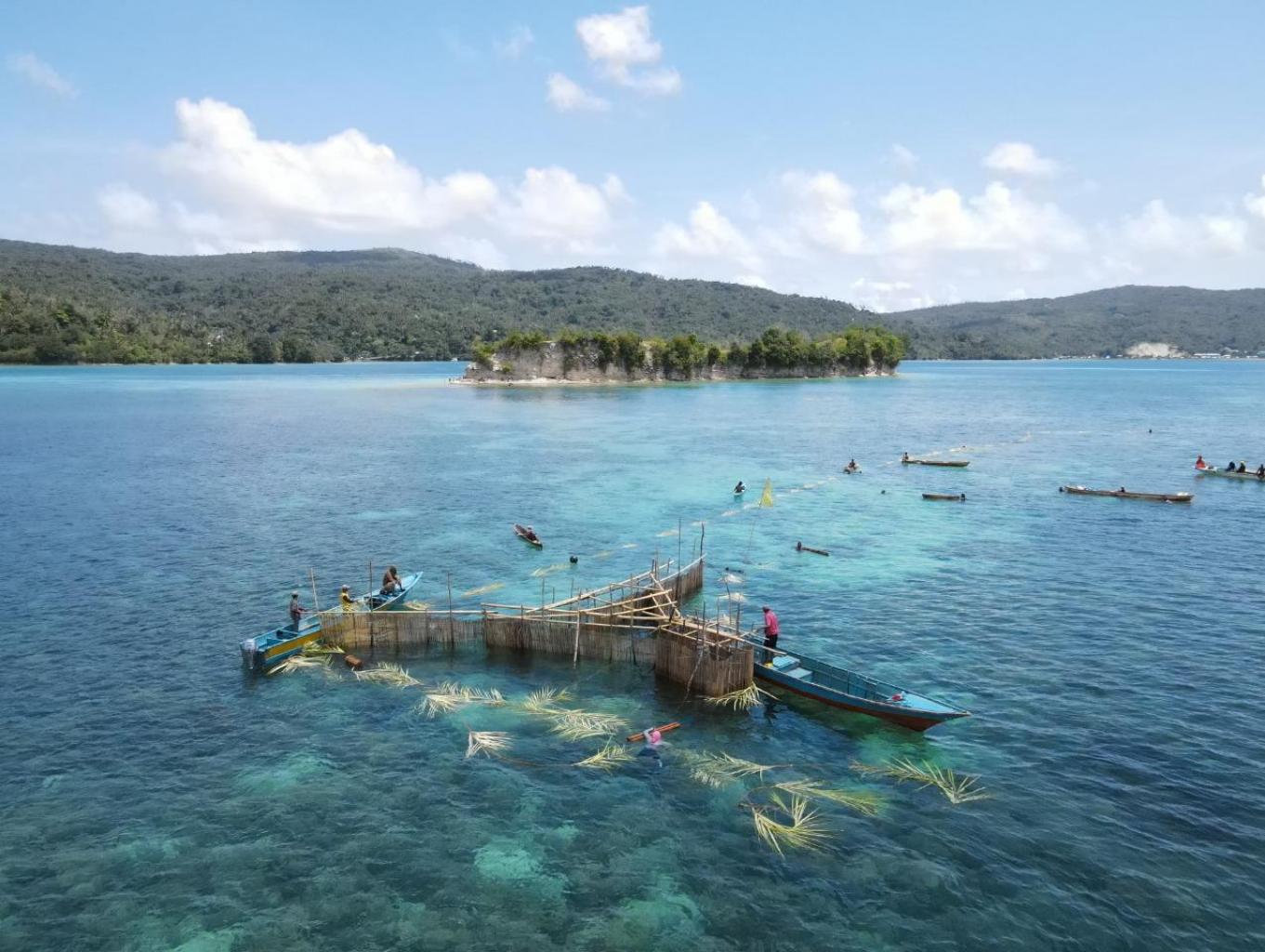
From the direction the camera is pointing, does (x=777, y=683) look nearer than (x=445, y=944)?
No

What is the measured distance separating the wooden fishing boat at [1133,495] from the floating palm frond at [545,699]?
2275 inches

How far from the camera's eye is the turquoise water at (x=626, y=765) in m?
20.2

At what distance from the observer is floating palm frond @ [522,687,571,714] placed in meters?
30.8

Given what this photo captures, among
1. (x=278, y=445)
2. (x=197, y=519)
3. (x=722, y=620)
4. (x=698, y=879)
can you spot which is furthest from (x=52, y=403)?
(x=698, y=879)

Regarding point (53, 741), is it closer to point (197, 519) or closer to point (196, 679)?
point (196, 679)

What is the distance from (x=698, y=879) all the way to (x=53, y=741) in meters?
24.1

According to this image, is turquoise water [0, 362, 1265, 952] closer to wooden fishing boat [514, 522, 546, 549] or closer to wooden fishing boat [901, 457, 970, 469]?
wooden fishing boat [514, 522, 546, 549]

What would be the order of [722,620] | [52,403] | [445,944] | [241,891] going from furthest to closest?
[52,403] → [722,620] → [241,891] → [445,944]

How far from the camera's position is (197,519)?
6144 cm

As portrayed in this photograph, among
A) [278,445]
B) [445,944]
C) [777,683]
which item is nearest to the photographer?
[445,944]

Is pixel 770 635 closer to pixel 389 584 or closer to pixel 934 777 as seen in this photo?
pixel 934 777

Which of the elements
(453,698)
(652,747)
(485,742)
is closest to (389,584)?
(453,698)

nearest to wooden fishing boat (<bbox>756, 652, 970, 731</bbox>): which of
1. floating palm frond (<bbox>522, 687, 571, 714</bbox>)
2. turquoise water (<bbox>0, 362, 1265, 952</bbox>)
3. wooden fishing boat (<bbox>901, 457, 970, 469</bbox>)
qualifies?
turquoise water (<bbox>0, 362, 1265, 952</bbox>)

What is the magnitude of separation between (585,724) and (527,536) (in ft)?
87.1
